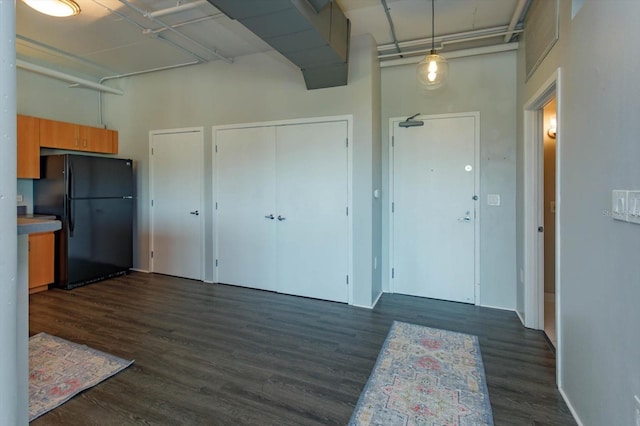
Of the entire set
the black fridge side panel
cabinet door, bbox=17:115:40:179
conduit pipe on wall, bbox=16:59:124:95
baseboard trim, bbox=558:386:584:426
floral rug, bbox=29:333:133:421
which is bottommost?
baseboard trim, bbox=558:386:584:426

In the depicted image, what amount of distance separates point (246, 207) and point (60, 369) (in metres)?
2.44

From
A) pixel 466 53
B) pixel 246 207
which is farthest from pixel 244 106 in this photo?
pixel 466 53

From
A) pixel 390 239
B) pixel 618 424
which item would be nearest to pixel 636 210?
pixel 618 424

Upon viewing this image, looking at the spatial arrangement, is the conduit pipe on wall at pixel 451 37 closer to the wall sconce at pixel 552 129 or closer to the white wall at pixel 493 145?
the white wall at pixel 493 145

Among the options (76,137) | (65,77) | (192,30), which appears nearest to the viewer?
(192,30)

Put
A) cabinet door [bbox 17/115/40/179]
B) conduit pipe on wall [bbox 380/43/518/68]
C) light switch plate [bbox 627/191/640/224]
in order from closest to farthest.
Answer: light switch plate [bbox 627/191/640/224] → conduit pipe on wall [bbox 380/43/518/68] → cabinet door [bbox 17/115/40/179]

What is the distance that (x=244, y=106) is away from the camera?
4.20m

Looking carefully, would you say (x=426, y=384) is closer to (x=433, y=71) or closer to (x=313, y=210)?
(x=313, y=210)

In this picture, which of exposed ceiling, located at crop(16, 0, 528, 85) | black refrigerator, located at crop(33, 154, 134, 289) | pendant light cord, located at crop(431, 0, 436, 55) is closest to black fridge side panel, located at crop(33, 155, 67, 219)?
black refrigerator, located at crop(33, 154, 134, 289)

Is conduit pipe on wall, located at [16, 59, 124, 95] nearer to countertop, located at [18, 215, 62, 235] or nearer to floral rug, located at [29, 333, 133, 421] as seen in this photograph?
floral rug, located at [29, 333, 133, 421]

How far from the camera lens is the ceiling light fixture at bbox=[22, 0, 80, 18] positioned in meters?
2.68

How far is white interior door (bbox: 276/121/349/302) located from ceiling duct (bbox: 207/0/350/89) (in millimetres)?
572

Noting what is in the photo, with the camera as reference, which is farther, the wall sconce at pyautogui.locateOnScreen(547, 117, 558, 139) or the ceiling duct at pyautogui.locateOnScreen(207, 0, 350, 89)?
the wall sconce at pyautogui.locateOnScreen(547, 117, 558, 139)

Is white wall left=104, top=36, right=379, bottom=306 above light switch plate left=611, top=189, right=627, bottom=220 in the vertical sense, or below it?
above
